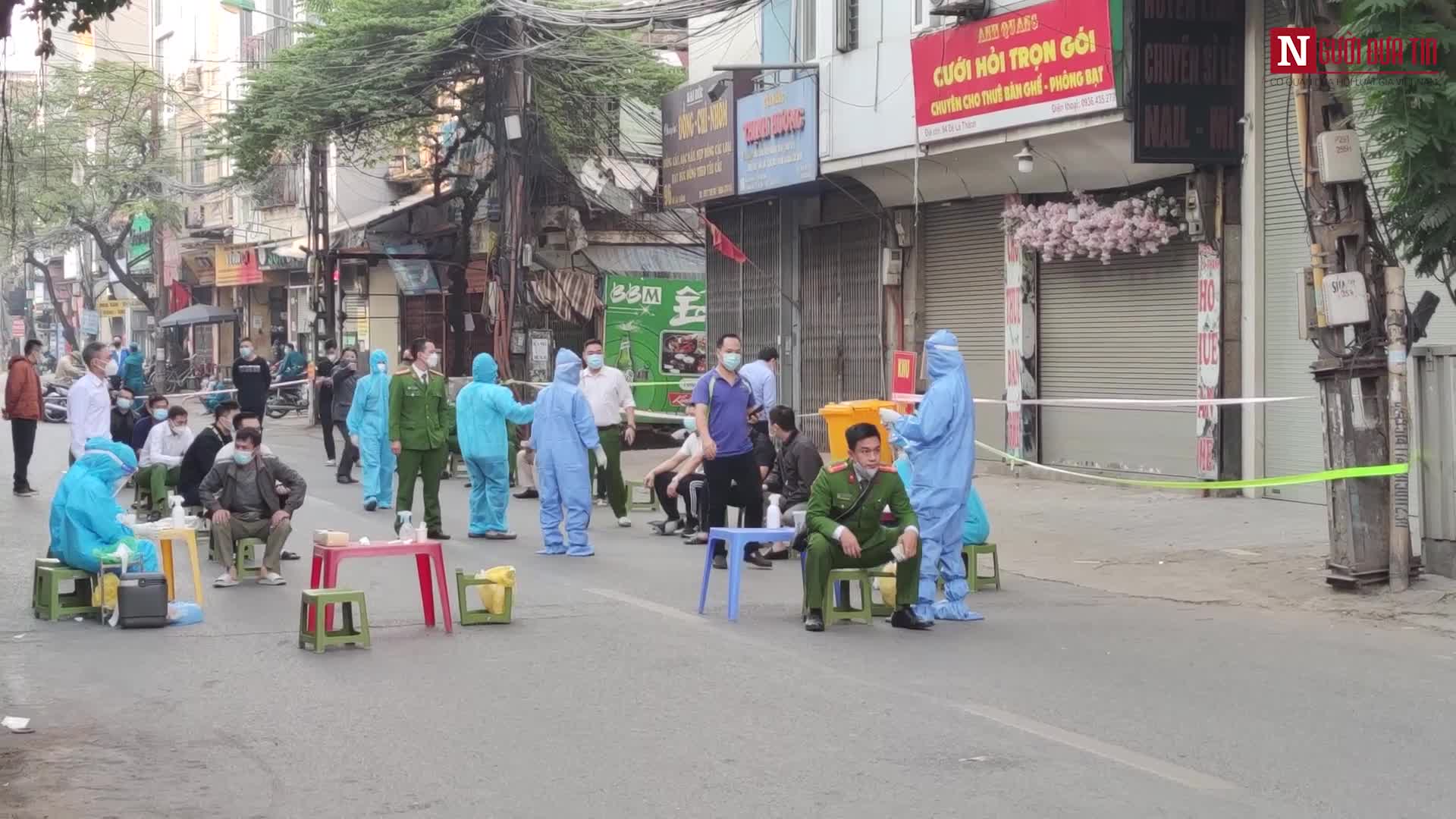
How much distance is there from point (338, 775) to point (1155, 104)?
12519 millimetres

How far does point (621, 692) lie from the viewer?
8133mm

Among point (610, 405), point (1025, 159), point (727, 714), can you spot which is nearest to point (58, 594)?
point (727, 714)

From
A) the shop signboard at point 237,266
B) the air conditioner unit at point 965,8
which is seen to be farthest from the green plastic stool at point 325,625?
the shop signboard at point 237,266

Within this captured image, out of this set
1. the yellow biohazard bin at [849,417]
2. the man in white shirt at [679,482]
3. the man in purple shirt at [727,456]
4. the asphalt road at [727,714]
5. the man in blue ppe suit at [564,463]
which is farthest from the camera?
the yellow biohazard bin at [849,417]

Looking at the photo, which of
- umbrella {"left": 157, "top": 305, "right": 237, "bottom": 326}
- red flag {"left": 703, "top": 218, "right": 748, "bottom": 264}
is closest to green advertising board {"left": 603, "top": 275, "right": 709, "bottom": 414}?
red flag {"left": 703, "top": 218, "right": 748, "bottom": 264}

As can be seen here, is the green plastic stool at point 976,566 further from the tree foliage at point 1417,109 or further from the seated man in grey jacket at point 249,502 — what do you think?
the seated man in grey jacket at point 249,502

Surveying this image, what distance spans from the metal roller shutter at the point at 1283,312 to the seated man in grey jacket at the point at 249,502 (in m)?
9.57

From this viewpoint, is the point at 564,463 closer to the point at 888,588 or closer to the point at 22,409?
the point at 888,588

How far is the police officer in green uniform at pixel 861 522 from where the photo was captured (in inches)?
399

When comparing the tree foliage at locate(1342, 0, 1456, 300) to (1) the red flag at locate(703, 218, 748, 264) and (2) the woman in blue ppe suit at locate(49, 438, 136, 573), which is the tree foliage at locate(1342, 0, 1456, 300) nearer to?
(2) the woman in blue ppe suit at locate(49, 438, 136, 573)

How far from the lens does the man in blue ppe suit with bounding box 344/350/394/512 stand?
18.0 m

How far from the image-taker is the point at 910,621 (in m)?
10.2

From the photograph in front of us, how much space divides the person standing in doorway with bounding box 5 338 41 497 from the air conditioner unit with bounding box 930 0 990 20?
11240 millimetres

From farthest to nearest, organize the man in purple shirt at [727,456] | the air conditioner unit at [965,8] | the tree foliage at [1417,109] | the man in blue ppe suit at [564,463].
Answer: the air conditioner unit at [965,8] → the man in blue ppe suit at [564,463] → the man in purple shirt at [727,456] → the tree foliage at [1417,109]
